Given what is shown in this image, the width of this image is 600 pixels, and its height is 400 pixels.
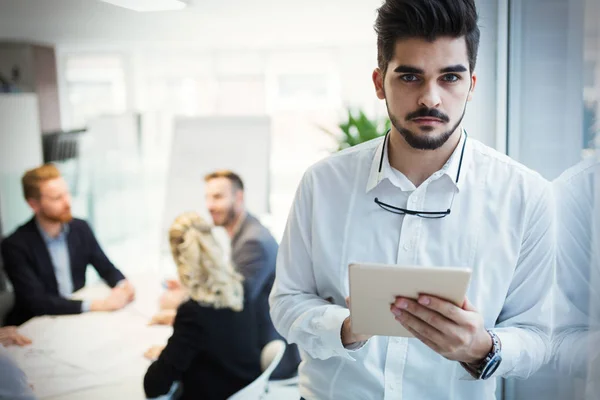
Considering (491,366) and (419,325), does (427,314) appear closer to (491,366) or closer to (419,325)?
(419,325)

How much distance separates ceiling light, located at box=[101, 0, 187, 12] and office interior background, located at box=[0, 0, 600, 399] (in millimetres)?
26

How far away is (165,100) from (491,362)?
1.93 m

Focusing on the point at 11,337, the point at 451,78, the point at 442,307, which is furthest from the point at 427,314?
the point at 11,337

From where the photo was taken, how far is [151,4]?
2.42 metres

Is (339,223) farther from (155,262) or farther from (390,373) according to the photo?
(155,262)

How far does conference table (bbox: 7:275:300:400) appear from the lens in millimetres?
2463

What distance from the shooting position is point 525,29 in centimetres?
172

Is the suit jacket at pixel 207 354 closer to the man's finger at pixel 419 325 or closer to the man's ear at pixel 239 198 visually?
the man's ear at pixel 239 198

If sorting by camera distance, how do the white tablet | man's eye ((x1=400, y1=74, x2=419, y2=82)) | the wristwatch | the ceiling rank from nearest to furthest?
the white tablet < the wristwatch < man's eye ((x1=400, y1=74, x2=419, y2=82)) < the ceiling

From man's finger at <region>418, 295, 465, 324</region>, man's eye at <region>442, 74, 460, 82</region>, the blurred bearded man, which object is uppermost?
man's eye at <region>442, 74, 460, 82</region>

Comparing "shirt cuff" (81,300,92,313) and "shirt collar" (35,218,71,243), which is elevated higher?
"shirt collar" (35,218,71,243)

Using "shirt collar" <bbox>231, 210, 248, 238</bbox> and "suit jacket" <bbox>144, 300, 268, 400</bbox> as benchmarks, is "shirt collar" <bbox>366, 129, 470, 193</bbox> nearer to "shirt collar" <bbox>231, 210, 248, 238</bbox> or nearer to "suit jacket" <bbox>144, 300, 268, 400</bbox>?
"shirt collar" <bbox>231, 210, 248, 238</bbox>

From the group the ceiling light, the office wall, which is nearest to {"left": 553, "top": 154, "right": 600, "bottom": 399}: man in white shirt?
the ceiling light

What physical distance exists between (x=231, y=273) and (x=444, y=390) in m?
1.38
